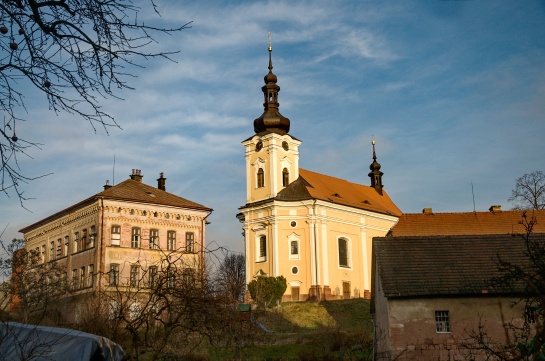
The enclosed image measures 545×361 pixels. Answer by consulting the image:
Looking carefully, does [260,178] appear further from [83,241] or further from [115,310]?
[115,310]

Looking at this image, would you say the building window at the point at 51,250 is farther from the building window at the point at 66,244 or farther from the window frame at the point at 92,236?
the window frame at the point at 92,236

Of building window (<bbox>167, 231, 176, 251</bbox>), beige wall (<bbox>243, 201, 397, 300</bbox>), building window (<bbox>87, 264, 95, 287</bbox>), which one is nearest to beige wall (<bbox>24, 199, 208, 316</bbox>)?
building window (<bbox>87, 264, 95, 287</bbox>)

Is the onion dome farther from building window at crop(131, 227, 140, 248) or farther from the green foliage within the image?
building window at crop(131, 227, 140, 248)

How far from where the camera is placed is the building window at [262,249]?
50.0m

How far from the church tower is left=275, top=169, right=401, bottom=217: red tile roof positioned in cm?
98

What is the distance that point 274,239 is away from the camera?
49.0m

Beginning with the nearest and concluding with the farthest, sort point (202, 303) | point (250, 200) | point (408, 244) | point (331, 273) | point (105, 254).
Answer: point (202, 303), point (408, 244), point (105, 254), point (331, 273), point (250, 200)

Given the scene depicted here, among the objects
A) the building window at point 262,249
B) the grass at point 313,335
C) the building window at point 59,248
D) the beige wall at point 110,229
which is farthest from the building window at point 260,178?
the building window at point 59,248

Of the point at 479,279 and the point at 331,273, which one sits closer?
the point at 479,279

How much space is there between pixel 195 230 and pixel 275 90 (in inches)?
613

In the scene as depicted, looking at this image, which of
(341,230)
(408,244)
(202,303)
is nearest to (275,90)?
(341,230)

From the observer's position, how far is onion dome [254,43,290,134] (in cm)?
5306

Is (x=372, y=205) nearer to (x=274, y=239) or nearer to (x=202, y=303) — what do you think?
(x=274, y=239)

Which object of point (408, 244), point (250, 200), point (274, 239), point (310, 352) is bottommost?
point (310, 352)
